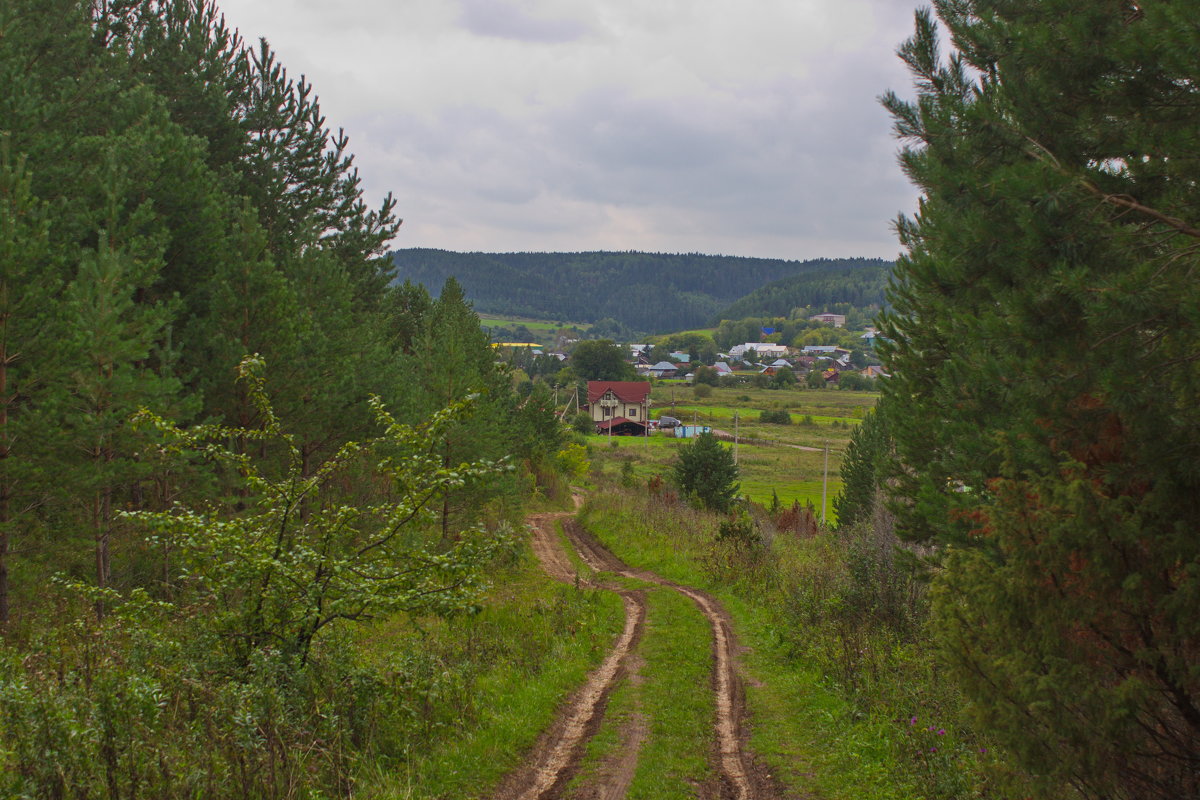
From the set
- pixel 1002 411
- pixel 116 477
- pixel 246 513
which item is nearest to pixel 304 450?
pixel 246 513

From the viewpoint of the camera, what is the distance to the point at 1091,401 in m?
4.86

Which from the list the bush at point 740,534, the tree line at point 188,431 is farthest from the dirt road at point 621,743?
the bush at point 740,534

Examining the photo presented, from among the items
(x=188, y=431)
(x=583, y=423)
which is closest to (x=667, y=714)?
(x=188, y=431)

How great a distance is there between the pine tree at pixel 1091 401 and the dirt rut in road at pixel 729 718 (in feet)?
9.19

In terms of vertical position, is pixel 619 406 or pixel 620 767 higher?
pixel 620 767

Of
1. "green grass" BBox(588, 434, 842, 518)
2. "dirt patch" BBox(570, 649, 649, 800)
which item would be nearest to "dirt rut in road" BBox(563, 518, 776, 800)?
"dirt patch" BBox(570, 649, 649, 800)

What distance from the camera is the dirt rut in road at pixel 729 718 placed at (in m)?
6.97

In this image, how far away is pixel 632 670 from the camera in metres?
11.1

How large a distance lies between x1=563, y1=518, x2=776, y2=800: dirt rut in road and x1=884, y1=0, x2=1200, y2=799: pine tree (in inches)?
110

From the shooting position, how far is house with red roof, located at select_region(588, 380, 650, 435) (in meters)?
95.4

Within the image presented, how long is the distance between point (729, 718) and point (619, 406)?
289 feet

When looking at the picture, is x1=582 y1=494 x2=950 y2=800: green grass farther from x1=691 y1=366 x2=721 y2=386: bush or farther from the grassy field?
x1=691 y1=366 x2=721 y2=386: bush

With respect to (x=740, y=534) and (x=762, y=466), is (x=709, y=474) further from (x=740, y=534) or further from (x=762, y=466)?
(x=762, y=466)

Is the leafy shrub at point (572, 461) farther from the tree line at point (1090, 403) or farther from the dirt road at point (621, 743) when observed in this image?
the tree line at point (1090, 403)
